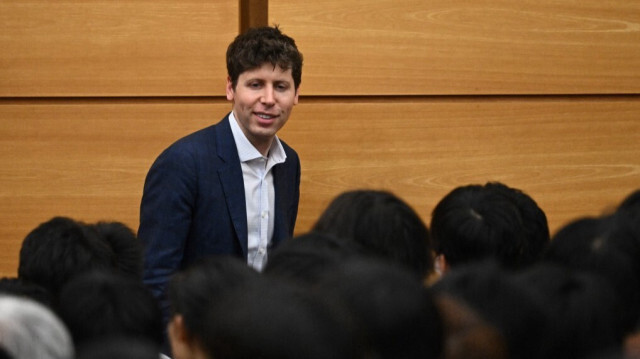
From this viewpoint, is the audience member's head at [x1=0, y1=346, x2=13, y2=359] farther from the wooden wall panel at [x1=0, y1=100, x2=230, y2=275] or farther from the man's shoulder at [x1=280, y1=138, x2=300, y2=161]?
the wooden wall panel at [x1=0, y1=100, x2=230, y2=275]

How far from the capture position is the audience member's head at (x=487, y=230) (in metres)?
1.30

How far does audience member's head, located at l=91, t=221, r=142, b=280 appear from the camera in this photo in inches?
50.3

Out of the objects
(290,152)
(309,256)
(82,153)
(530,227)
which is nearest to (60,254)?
(309,256)

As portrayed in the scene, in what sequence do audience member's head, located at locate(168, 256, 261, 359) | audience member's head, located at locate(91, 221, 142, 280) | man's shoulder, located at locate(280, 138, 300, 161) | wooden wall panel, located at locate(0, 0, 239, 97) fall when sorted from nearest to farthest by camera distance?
audience member's head, located at locate(168, 256, 261, 359) → audience member's head, located at locate(91, 221, 142, 280) → man's shoulder, located at locate(280, 138, 300, 161) → wooden wall panel, located at locate(0, 0, 239, 97)

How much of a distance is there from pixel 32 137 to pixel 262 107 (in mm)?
628

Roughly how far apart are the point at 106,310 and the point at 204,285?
103 millimetres

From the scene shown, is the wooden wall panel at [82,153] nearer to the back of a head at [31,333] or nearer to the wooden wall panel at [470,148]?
the wooden wall panel at [470,148]

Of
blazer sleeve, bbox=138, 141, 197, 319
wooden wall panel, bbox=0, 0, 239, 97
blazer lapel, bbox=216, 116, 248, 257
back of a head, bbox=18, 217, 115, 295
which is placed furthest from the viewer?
wooden wall panel, bbox=0, 0, 239, 97

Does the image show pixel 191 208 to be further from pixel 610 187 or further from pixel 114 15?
pixel 610 187

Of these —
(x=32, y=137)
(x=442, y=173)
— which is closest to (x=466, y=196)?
(x=442, y=173)

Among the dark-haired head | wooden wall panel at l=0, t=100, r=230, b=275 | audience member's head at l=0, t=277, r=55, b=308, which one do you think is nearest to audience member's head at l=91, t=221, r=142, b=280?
audience member's head at l=0, t=277, r=55, b=308

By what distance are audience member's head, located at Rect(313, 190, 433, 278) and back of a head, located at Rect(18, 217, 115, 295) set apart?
27 cm

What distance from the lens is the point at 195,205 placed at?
183 centimetres

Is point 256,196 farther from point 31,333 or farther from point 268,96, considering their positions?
point 31,333
